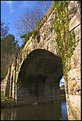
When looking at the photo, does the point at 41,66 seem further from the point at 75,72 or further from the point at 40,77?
the point at 75,72

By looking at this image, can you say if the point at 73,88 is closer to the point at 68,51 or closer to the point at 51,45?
the point at 68,51

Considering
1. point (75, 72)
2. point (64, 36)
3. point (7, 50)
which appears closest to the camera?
point (75, 72)

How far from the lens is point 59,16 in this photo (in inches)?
161

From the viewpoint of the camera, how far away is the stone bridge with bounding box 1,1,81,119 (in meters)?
3.42

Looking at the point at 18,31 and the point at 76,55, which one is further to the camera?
the point at 18,31

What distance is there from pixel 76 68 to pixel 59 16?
7.10 ft

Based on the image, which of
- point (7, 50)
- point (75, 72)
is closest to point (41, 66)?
point (75, 72)

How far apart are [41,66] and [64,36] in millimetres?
6094

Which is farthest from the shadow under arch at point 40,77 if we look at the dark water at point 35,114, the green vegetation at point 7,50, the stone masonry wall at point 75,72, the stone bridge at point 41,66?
the green vegetation at point 7,50

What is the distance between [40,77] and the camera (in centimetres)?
1077

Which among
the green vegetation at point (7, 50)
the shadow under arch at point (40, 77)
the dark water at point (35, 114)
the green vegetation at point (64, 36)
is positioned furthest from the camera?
the green vegetation at point (7, 50)

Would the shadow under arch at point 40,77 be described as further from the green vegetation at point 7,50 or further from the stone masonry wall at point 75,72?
the green vegetation at point 7,50

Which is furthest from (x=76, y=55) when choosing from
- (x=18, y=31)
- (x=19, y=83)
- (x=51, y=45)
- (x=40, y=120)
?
(x=18, y=31)

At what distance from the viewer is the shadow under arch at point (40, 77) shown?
940 centimetres
